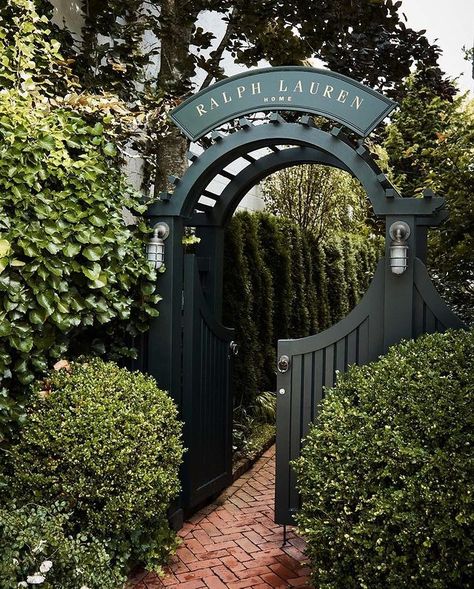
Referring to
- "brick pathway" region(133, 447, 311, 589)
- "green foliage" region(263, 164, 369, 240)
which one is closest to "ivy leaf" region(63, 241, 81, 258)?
"brick pathway" region(133, 447, 311, 589)

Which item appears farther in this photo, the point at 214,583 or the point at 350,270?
the point at 350,270

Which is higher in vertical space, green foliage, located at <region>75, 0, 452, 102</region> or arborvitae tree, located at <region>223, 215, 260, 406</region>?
green foliage, located at <region>75, 0, 452, 102</region>

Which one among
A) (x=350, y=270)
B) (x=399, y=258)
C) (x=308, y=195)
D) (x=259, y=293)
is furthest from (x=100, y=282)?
(x=350, y=270)

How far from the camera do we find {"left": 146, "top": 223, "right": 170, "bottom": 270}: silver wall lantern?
14.5ft

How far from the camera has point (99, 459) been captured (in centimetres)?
347

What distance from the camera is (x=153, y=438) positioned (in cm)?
372

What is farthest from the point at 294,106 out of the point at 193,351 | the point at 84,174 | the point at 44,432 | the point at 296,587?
the point at 296,587

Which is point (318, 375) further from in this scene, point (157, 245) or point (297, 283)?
point (297, 283)

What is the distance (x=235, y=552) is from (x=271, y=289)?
3948 mm

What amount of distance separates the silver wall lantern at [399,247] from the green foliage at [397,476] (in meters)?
0.51

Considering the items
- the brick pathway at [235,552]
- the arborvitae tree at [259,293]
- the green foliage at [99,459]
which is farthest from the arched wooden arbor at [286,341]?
the arborvitae tree at [259,293]

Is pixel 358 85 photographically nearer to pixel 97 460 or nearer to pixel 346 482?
pixel 346 482

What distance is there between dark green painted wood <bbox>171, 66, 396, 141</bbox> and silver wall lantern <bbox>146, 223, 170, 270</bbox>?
665 mm

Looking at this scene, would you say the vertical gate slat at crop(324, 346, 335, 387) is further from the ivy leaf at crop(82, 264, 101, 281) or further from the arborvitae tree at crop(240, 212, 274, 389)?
the arborvitae tree at crop(240, 212, 274, 389)
